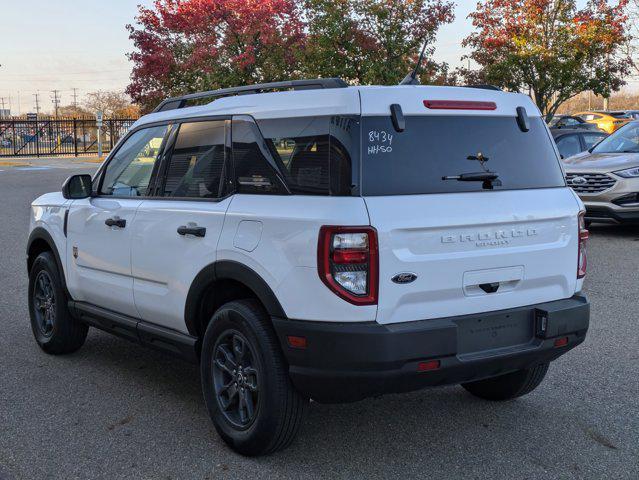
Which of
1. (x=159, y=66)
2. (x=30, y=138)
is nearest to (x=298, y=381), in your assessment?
(x=159, y=66)

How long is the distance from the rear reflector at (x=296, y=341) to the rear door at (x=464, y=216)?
0.38m

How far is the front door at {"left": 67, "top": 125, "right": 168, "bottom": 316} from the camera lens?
4961mm

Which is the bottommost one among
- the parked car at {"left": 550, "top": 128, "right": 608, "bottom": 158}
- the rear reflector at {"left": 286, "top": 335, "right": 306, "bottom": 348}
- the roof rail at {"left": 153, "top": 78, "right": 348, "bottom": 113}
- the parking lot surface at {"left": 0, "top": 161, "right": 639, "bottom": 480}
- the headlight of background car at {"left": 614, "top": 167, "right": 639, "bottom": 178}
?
the parking lot surface at {"left": 0, "top": 161, "right": 639, "bottom": 480}

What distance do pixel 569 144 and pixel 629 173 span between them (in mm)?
3973

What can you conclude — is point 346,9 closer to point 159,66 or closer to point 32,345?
point 159,66

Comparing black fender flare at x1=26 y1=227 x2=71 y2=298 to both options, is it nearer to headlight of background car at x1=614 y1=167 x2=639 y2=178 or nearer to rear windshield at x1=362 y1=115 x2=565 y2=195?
rear windshield at x1=362 y1=115 x2=565 y2=195

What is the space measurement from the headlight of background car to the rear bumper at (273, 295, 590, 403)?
8.53 meters

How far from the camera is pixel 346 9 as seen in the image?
2416cm

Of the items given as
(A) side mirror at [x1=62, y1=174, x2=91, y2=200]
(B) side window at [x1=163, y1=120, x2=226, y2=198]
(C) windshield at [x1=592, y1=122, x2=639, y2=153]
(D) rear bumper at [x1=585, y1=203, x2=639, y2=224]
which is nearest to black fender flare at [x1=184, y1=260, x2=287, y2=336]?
(B) side window at [x1=163, y1=120, x2=226, y2=198]

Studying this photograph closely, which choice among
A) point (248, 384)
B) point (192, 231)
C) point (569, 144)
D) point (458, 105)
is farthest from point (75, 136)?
point (458, 105)

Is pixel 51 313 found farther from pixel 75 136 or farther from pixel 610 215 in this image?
pixel 75 136

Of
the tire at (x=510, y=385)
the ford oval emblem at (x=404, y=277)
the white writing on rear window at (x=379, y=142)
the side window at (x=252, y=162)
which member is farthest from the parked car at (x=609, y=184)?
the ford oval emblem at (x=404, y=277)

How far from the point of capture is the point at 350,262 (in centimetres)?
348

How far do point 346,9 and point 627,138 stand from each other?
13.3 m
